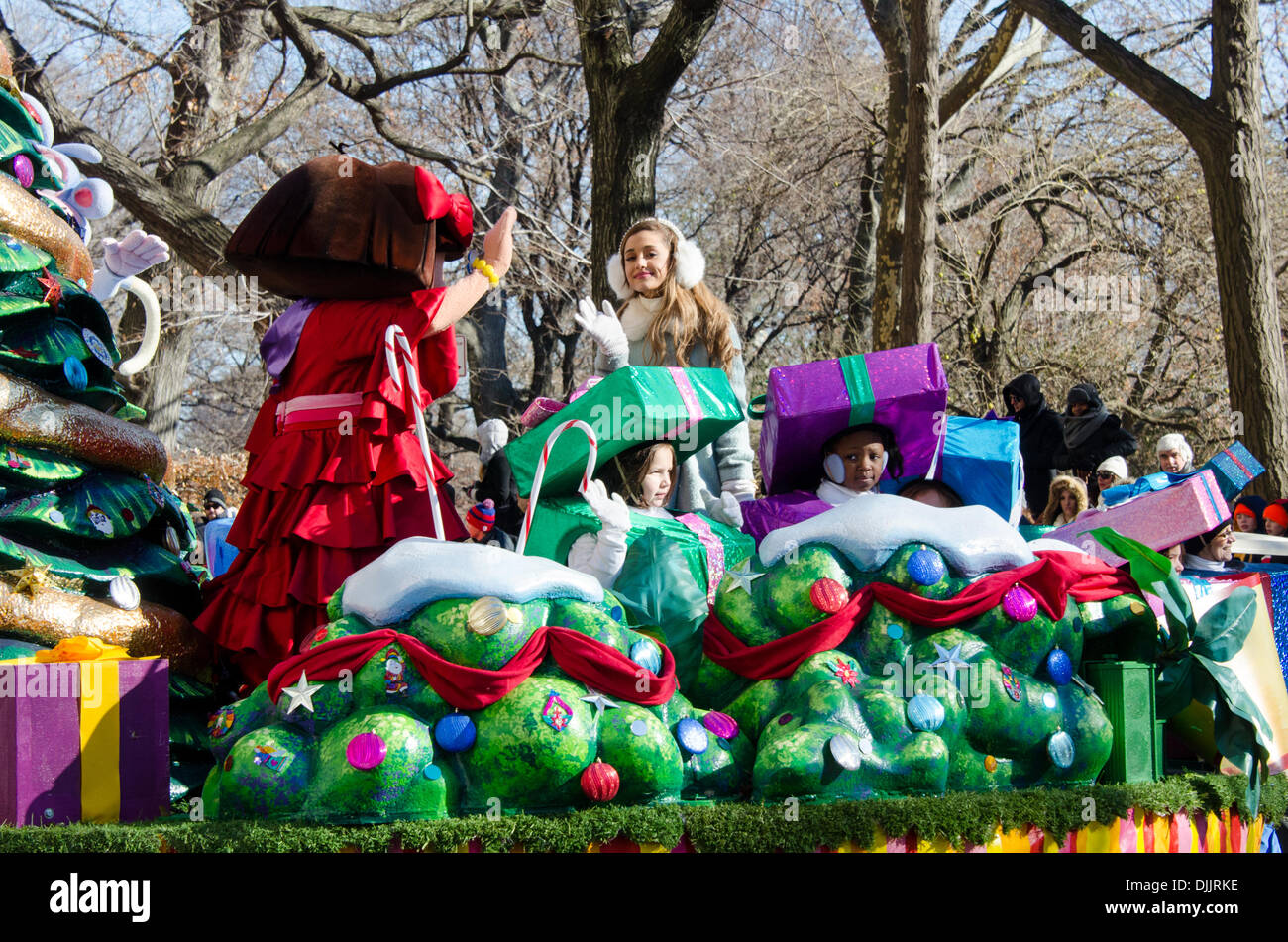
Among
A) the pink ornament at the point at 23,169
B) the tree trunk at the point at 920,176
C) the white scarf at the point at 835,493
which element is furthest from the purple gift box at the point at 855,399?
the tree trunk at the point at 920,176

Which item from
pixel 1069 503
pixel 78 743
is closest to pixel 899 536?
pixel 78 743

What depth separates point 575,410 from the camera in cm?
428

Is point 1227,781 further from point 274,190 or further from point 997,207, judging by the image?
point 997,207

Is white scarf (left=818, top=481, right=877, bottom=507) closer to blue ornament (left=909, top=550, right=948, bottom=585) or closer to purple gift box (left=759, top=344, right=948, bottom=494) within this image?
purple gift box (left=759, top=344, right=948, bottom=494)

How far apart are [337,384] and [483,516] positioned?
164 inches

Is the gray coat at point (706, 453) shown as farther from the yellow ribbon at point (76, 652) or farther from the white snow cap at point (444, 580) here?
the yellow ribbon at point (76, 652)

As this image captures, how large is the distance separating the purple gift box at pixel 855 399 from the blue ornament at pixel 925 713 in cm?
121

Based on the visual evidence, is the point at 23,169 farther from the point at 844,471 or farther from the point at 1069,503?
the point at 1069,503

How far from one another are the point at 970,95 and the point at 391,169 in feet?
35.4

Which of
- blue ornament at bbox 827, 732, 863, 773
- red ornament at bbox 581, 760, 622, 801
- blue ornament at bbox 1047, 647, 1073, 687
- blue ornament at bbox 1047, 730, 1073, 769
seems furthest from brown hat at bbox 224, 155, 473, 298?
blue ornament at bbox 1047, 730, 1073, 769

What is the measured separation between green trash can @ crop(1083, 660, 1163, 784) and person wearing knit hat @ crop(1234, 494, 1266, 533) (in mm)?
4790

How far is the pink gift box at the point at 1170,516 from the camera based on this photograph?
15.2 ft

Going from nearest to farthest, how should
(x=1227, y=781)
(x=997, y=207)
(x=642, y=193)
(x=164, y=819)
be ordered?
(x=164, y=819) → (x=1227, y=781) → (x=642, y=193) → (x=997, y=207)
